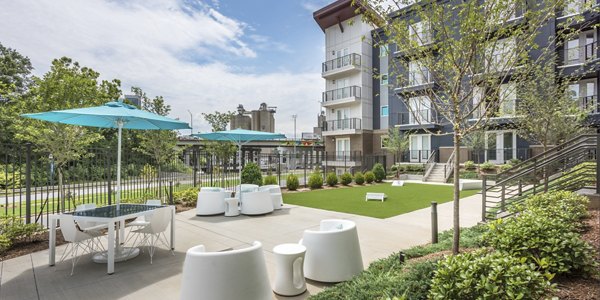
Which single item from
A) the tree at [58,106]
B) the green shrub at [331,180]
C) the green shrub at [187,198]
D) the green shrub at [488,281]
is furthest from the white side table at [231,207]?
the green shrub at [331,180]

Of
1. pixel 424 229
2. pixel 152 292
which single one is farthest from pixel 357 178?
pixel 152 292

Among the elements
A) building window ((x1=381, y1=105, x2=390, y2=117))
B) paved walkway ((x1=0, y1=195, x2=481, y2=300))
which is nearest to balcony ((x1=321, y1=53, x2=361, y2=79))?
building window ((x1=381, y1=105, x2=390, y2=117))

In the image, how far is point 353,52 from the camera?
105 ft

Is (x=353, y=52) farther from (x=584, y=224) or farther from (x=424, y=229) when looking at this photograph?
(x=584, y=224)

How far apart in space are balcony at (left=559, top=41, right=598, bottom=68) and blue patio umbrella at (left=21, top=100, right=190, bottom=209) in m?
24.5

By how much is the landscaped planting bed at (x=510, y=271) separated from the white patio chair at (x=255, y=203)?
17.6ft

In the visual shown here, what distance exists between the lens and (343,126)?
32.3 meters

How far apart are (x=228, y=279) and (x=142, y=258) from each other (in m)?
3.25

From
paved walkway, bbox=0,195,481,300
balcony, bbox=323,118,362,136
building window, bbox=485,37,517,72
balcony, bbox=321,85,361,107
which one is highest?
balcony, bbox=321,85,361,107

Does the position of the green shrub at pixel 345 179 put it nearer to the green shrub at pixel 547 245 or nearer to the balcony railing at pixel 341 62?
the green shrub at pixel 547 245

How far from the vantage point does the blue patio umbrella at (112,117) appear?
542 cm

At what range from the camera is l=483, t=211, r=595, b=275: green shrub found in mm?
3170

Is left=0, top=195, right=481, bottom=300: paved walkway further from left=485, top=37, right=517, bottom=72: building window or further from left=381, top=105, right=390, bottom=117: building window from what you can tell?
left=381, top=105, right=390, bottom=117: building window

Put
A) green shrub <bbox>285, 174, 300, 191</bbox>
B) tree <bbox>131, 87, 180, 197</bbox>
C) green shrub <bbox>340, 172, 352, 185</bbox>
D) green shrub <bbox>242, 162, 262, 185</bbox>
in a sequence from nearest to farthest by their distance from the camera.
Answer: green shrub <bbox>242, 162, 262, 185</bbox> → tree <bbox>131, 87, 180, 197</bbox> → green shrub <bbox>285, 174, 300, 191</bbox> → green shrub <bbox>340, 172, 352, 185</bbox>
